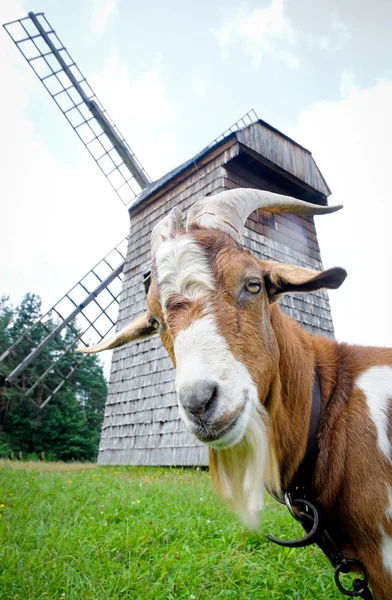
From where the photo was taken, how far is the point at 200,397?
138cm

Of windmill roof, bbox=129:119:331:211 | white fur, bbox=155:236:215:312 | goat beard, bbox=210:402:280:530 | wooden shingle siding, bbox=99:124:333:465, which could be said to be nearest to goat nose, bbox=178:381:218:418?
goat beard, bbox=210:402:280:530

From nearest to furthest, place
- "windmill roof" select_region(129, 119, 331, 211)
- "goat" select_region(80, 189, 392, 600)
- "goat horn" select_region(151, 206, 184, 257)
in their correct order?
"goat" select_region(80, 189, 392, 600) < "goat horn" select_region(151, 206, 184, 257) < "windmill roof" select_region(129, 119, 331, 211)

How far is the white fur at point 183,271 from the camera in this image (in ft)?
5.68

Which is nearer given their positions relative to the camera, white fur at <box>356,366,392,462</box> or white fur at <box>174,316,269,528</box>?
white fur at <box>174,316,269,528</box>

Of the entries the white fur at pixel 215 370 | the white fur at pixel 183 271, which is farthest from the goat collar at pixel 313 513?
the white fur at pixel 183 271

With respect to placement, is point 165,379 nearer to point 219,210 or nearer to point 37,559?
point 37,559

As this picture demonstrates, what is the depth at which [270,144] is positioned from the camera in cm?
943

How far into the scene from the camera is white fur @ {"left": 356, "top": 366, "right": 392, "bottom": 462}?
5.53 feet

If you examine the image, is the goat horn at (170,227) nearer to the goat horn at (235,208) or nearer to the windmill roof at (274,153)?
the goat horn at (235,208)

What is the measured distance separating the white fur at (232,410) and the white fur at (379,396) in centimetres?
47

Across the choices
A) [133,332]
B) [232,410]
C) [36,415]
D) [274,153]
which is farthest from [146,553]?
[36,415]

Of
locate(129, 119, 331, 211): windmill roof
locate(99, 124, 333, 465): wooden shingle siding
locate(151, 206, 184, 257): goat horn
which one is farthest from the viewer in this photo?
locate(129, 119, 331, 211): windmill roof

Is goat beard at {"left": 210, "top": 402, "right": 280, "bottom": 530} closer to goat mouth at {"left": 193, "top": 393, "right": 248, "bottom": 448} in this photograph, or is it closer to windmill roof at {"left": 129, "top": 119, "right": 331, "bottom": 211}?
goat mouth at {"left": 193, "top": 393, "right": 248, "bottom": 448}

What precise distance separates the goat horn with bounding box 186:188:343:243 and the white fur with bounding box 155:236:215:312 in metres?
0.20
